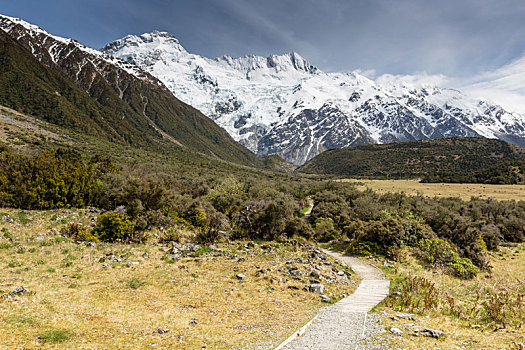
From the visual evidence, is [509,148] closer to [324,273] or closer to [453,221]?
[453,221]

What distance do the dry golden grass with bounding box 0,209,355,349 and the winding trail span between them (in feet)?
2.10

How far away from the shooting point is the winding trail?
28.2 feet

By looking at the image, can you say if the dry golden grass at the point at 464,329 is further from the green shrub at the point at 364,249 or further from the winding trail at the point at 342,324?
the green shrub at the point at 364,249

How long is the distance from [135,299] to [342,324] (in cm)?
898

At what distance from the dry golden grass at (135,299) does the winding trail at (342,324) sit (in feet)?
2.10

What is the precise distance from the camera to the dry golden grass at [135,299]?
807cm

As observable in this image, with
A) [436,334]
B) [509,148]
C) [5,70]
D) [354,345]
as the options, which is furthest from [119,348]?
[509,148]

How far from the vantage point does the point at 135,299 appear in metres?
11.5

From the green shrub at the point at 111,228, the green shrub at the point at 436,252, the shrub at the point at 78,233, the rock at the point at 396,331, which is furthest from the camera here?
the green shrub at the point at 436,252

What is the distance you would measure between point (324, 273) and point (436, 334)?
321 inches

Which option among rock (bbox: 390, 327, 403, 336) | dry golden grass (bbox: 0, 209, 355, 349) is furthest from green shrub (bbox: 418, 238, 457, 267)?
rock (bbox: 390, 327, 403, 336)

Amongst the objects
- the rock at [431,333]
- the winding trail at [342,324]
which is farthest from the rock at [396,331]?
the winding trail at [342,324]

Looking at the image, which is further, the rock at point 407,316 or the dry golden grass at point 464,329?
the rock at point 407,316

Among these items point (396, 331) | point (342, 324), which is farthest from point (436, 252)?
point (342, 324)
